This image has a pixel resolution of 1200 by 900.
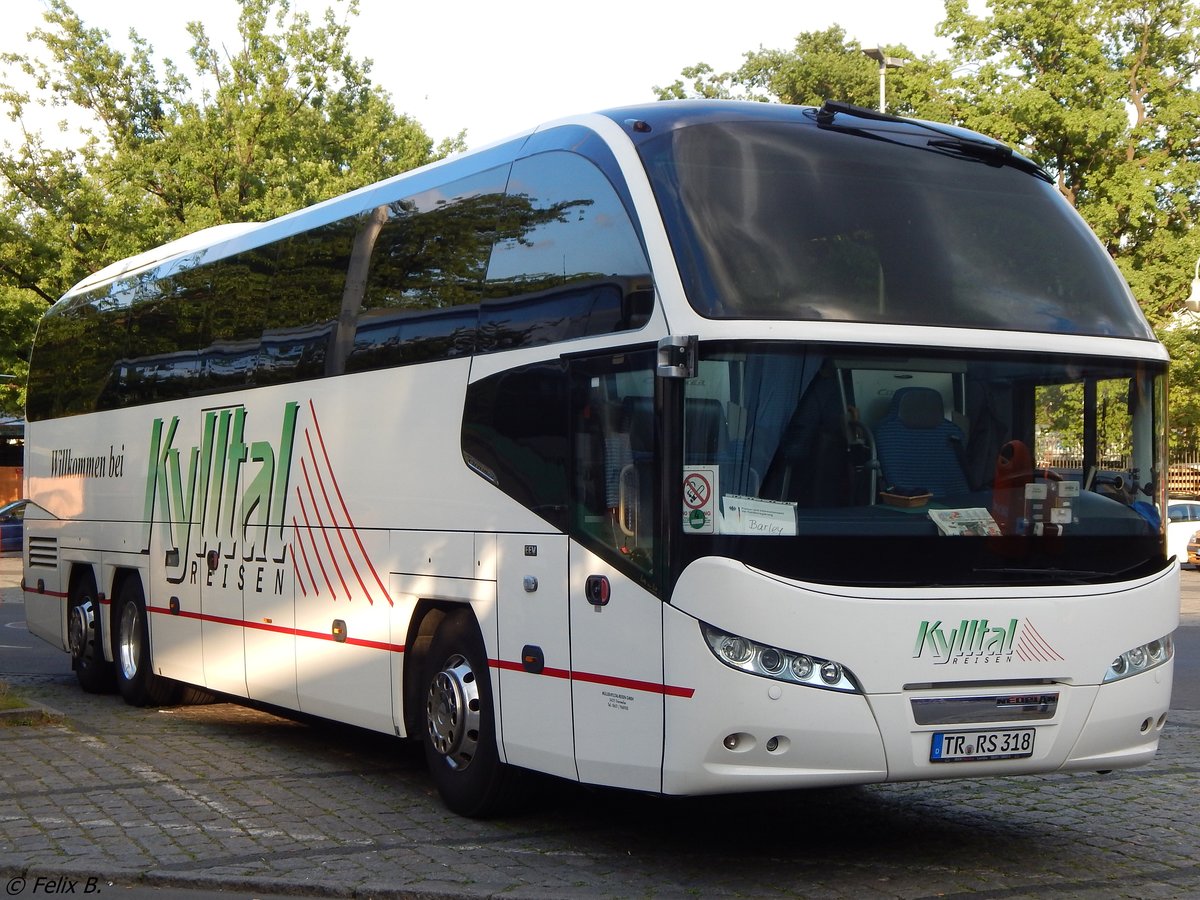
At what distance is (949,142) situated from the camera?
328 inches

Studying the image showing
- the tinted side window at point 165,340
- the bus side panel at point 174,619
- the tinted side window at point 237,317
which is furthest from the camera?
the tinted side window at point 165,340

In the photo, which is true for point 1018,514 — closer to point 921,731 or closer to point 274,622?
point 921,731

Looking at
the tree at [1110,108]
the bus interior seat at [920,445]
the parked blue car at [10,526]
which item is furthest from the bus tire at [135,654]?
the tree at [1110,108]

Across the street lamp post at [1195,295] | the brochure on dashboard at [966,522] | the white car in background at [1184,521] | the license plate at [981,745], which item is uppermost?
the street lamp post at [1195,295]

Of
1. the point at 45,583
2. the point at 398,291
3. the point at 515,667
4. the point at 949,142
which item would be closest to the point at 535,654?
the point at 515,667

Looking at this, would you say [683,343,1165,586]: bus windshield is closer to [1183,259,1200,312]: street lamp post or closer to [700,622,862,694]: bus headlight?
[700,622,862,694]: bus headlight

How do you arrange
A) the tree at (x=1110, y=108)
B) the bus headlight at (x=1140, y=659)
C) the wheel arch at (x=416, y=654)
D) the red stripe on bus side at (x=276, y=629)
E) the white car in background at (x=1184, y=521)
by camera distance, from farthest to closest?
the tree at (x=1110, y=108) → the white car in background at (x=1184, y=521) → the red stripe on bus side at (x=276, y=629) → the wheel arch at (x=416, y=654) → the bus headlight at (x=1140, y=659)

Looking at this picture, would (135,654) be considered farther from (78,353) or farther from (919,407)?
(919,407)

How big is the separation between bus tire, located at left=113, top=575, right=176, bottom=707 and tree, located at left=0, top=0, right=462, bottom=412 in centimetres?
2278

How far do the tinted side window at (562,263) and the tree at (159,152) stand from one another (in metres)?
28.6

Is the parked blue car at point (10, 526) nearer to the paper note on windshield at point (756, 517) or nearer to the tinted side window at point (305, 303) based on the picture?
the tinted side window at point (305, 303)

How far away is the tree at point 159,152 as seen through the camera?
3722 cm

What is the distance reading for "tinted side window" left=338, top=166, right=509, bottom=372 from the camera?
9297mm

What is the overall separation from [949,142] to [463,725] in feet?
13.2
